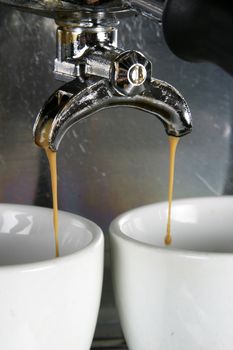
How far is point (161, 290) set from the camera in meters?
0.53

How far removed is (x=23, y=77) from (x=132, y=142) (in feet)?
0.39

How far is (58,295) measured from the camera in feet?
1.65

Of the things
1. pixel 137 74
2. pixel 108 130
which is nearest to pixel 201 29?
pixel 137 74

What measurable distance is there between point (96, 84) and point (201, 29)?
0.39ft

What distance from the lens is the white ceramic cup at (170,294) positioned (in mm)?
519

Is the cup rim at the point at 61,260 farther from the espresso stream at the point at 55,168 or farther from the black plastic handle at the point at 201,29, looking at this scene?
the black plastic handle at the point at 201,29

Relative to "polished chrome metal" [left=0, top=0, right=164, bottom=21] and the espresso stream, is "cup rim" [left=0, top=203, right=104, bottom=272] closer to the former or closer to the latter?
the espresso stream

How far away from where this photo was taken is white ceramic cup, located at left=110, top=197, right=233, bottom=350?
1.70ft

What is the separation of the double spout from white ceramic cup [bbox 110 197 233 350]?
0.10m

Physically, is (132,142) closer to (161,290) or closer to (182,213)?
(182,213)

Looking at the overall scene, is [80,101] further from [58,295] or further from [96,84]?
[58,295]

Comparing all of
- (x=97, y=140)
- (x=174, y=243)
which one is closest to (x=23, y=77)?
(x=97, y=140)

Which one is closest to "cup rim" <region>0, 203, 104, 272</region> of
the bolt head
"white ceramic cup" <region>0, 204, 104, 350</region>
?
"white ceramic cup" <region>0, 204, 104, 350</region>

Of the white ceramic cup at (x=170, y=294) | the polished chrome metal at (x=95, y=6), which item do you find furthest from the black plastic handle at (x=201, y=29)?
the white ceramic cup at (x=170, y=294)
